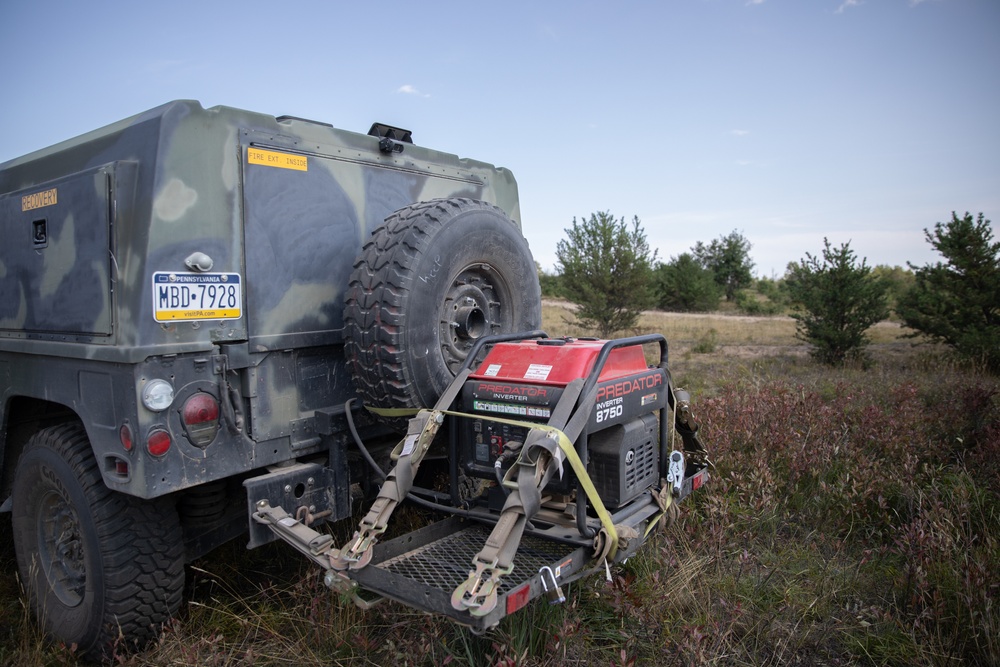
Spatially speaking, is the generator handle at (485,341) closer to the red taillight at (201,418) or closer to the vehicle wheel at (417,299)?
the vehicle wheel at (417,299)

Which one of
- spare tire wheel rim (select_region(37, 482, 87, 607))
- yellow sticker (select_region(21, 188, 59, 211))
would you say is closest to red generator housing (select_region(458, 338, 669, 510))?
spare tire wheel rim (select_region(37, 482, 87, 607))

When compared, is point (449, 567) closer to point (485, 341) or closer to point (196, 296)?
point (485, 341)

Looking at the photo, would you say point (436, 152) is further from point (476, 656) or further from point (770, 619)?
point (770, 619)

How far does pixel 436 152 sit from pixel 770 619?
3342 millimetres

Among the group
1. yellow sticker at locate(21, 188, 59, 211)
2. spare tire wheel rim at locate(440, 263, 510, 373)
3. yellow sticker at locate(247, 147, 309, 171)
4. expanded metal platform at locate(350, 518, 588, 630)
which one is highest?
yellow sticker at locate(247, 147, 309, 171)

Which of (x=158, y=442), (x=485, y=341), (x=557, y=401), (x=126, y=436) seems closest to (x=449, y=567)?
(x=557, y=401)

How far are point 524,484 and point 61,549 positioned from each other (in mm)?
2546

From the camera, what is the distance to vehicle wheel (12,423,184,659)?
10.0 ft

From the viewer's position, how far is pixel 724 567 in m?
3.68

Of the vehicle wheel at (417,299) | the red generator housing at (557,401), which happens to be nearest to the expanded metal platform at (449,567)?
the red generator housing at (557,401)

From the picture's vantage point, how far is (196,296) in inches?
117

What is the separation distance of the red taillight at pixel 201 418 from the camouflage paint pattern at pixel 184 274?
32 mm

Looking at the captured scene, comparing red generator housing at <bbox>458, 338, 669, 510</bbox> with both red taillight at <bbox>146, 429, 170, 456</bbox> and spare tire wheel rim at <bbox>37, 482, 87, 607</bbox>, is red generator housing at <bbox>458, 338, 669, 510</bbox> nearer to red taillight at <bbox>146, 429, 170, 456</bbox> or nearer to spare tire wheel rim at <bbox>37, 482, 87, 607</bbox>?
red taillight at <bbox>146, 429, 170, 456</bbox>

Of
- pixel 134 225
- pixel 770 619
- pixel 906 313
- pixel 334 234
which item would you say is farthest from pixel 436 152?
pixel 906 313
